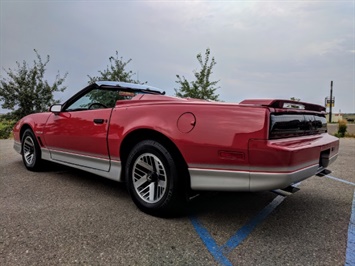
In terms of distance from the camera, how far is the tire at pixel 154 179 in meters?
2.50

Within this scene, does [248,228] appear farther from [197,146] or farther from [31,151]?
[31,151]

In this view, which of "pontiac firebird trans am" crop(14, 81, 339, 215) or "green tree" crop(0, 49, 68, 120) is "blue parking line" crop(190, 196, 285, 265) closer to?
"pontiac firebird trans am" crop(14, 81, 339, 215)

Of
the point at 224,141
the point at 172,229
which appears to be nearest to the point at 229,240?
the point at 172,229

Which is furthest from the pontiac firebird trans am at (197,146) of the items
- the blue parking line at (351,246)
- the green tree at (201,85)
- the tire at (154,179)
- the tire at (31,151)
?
the green tree at (201,85)

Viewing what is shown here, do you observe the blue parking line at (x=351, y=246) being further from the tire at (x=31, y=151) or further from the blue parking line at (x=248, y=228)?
the tire at (x=31, y=151)

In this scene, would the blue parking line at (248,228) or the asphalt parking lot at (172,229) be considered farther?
the blue parking line at (248,228)

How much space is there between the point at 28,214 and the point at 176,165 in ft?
4.91

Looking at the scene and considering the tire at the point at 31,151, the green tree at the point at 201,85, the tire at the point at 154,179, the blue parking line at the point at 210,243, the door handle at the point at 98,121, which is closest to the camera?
the blue parking line at the point at 210,243

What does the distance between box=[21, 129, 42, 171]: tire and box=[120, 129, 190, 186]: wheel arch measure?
2.18 meters

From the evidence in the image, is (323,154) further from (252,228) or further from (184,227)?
(184,227)

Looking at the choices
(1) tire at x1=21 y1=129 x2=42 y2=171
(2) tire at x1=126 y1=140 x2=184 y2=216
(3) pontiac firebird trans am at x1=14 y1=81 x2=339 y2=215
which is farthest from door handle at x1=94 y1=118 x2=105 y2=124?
(1) tire at x1=21 y1=129 x2=42 y2=171

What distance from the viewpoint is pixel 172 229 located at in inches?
94.7

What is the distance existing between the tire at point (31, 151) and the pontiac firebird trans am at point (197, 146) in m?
1.26

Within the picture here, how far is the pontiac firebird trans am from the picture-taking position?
2156mm
